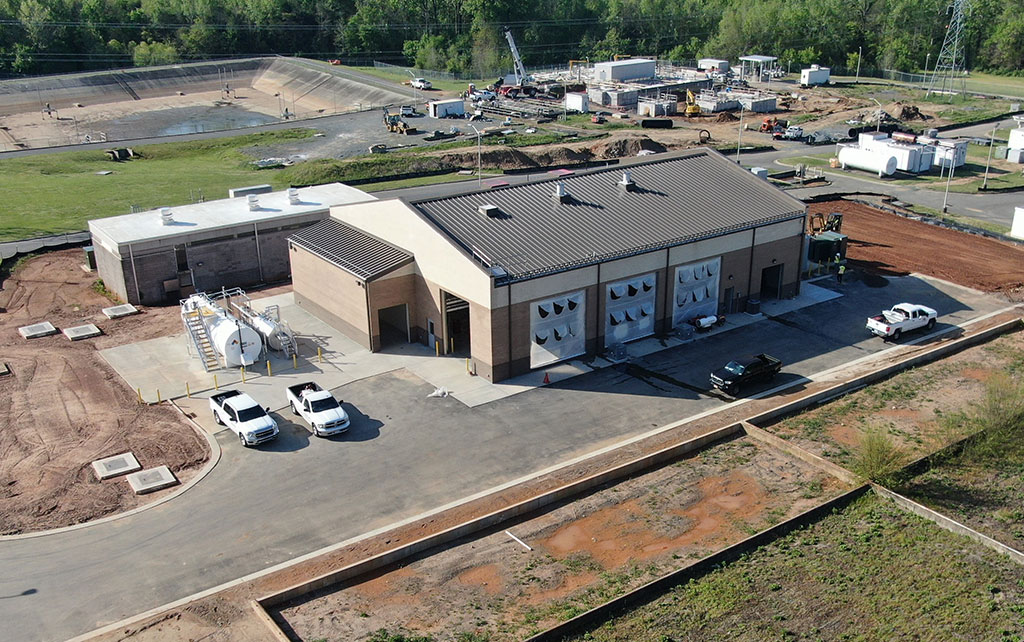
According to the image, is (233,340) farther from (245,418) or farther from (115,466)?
(115,466)

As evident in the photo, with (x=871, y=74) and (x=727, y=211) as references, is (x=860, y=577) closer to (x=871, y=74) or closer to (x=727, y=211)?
(x=727, y=211)

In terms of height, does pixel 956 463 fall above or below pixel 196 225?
below

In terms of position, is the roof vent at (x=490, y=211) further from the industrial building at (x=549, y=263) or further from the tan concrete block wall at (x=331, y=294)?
the tan concrete block wall at (x=331, y=294)

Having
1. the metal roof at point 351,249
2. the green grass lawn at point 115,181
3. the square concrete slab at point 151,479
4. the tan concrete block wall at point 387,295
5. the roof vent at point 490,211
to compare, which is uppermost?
the roof vent at point 490,211

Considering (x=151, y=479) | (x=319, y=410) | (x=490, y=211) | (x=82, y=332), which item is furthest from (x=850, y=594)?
(x=82, y=332)

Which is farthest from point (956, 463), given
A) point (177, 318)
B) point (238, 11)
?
point (238, 11)

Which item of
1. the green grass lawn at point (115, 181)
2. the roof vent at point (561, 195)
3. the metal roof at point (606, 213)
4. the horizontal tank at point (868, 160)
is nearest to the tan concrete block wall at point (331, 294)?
the metal roof at point (606, 213)
